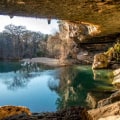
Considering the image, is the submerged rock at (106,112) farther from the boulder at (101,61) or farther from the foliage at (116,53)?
the boulder at (101,61)

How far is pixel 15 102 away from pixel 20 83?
18.2ft

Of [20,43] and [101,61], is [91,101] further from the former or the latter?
[20,43]

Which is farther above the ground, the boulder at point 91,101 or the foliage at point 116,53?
the foliage at point 116,53

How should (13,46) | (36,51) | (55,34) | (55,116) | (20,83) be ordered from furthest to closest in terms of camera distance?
(36,51) < (13,46) < (55,34) < (20,83) < (55,116)

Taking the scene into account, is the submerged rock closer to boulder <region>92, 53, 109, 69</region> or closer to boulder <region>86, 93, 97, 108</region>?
boulder <region>86, 93, 97, 108</region>

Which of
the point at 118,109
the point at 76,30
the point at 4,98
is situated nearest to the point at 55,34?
the point at 76,30

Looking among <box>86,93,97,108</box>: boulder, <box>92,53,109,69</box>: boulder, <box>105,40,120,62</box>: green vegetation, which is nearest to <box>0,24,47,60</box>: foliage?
<box>92,53,109,69</box>: boulder

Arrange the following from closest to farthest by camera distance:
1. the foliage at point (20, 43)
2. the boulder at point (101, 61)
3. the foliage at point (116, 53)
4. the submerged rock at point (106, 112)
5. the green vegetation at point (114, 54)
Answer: the submerged rock at point (106, 112)
the foliage at point (116, 53)
the green vegetation at point (114, 54)
the boulder at point (101, 61)
the foliage at point (20, 43)

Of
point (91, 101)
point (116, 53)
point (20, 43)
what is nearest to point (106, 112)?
point (91, 101)

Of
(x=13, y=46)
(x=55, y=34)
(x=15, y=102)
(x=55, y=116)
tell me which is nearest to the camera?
(x=55, y=116)

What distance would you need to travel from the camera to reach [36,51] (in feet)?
122

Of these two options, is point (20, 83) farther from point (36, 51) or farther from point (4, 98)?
point (36, 51)

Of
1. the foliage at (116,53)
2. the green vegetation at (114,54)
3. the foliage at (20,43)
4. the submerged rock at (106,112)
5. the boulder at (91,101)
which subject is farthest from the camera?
the foliage at (20,43)

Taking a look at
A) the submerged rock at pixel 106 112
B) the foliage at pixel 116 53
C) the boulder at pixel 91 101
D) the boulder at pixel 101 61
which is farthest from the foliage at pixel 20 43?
the submerged rock at pixel 106 112
